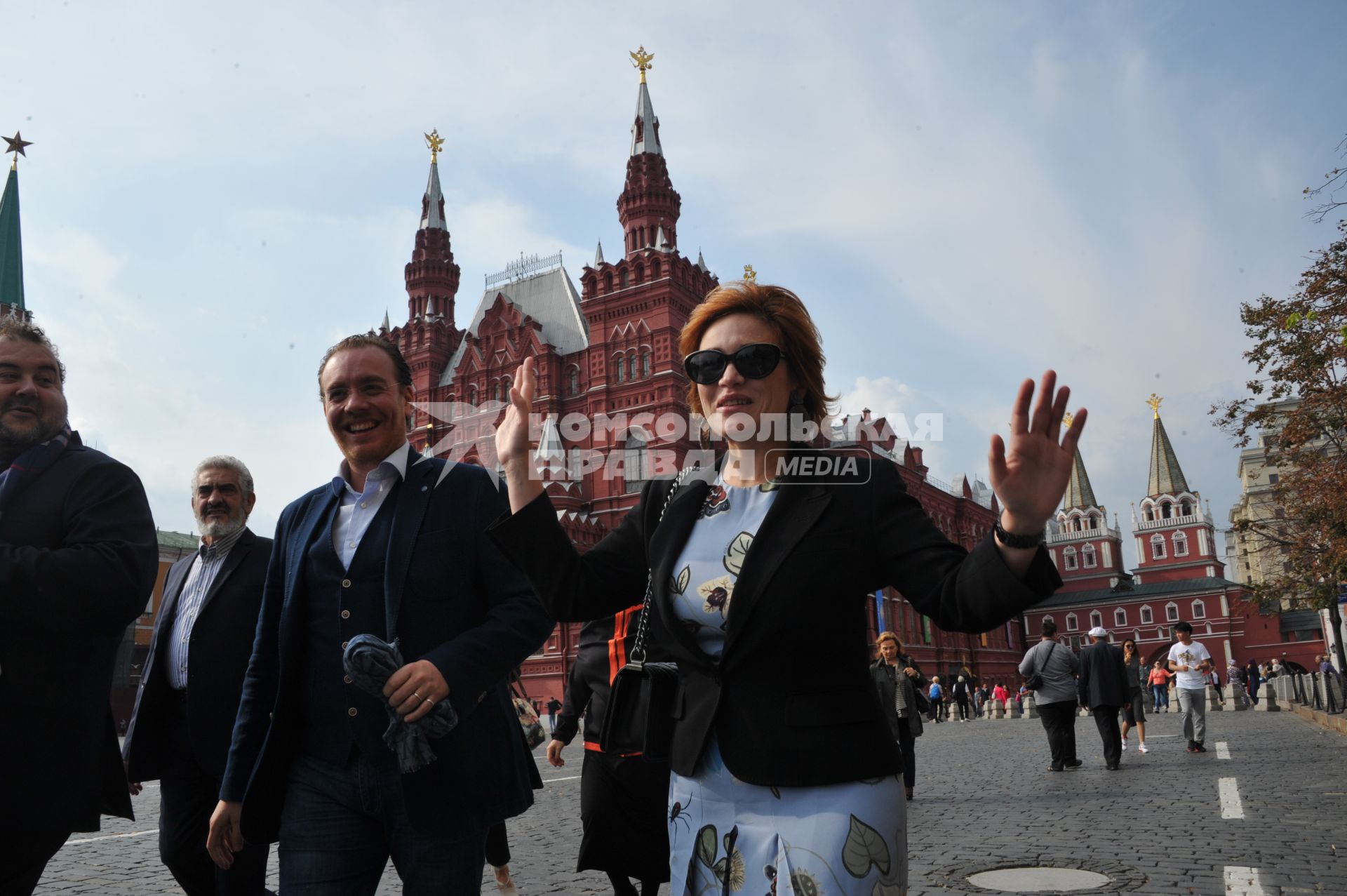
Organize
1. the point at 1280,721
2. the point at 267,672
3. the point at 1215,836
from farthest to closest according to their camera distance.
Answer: the point at 1280,721 → the point at 1215,836 → the point at 267,672

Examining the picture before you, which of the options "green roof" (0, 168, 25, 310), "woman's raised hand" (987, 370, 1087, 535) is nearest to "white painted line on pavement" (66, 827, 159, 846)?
"woman's raised hand" (987, 370, 1087, 535)

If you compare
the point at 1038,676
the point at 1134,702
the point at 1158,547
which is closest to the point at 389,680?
the point at 1038,676

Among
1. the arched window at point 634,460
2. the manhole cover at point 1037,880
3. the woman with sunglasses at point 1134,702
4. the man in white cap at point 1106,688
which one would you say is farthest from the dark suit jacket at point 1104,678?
the arched window at point 634,460

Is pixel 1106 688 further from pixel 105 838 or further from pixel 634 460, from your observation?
pixel 634 460

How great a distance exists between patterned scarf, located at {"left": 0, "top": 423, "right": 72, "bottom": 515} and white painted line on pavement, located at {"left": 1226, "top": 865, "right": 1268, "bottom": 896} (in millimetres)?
5046

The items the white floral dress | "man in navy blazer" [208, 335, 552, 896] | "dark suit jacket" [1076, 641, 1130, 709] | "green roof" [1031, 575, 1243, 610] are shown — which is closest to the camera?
the white floral dress

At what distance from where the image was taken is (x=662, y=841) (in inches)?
176

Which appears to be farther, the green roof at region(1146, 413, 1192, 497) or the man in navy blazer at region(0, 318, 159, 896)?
the green roof at region(1146, 413, 1192, 497)

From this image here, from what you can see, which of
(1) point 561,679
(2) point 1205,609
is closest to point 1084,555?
(2) point 1205,609

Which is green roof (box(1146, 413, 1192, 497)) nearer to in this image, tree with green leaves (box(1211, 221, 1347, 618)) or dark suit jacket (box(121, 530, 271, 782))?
tree with green leaves (box(1211, 221, 1347, 618))

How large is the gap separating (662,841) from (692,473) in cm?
261

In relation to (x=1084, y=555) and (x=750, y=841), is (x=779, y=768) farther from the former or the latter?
(x=1084, y=555)

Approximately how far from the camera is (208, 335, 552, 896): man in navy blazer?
8.11 ft

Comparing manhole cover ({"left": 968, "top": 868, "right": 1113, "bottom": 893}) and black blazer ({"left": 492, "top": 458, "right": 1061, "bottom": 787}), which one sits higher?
black blazer ({"left": 492, "top": 458, "right": 1061, "bottom": 787})
